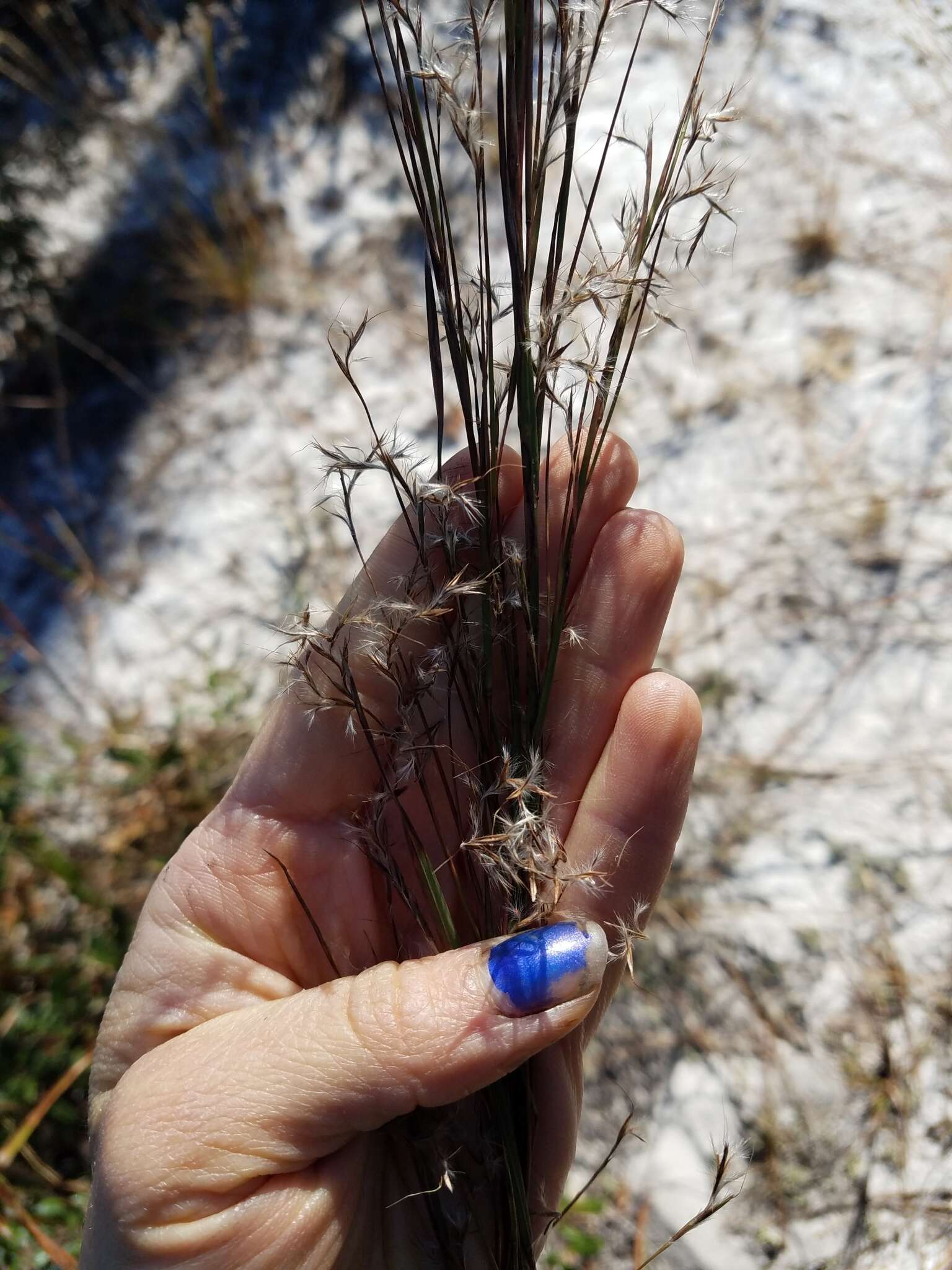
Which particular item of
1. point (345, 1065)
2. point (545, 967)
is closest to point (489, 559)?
point (545, 967)

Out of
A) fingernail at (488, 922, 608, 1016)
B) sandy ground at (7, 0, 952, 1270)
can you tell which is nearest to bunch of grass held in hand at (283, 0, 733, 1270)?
fingernail at (488, 922, 608, 1016)

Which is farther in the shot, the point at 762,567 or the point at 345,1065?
the point at 762,567

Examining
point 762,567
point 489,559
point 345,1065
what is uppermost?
point 489,559

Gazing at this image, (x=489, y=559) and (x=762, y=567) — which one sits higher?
(x=489, y=559)

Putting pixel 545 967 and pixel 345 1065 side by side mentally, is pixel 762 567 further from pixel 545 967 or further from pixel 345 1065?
pixel 345 1065

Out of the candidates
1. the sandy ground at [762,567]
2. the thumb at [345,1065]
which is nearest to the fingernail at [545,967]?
the thumb at [345,1065]

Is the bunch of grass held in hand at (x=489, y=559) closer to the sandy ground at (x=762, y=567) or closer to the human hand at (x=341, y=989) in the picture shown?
the human hand at (x=341, y=989)

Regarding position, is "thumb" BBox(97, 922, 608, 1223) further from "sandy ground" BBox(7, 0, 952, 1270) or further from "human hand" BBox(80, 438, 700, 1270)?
"sandy ground" BBox(7, 0, 952, 1270)
